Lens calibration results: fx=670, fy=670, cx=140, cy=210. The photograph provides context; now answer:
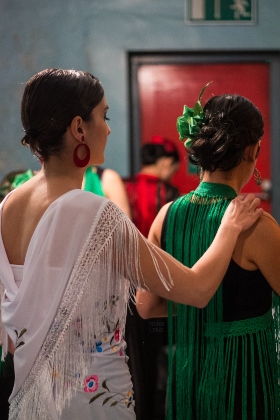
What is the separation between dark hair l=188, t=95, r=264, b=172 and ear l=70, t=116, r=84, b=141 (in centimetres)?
45

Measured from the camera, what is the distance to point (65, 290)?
1470 mm

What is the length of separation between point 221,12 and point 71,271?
12.9 ft

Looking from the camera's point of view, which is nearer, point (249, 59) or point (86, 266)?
point (86, 266)

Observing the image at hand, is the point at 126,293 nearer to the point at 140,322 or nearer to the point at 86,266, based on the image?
the point at 86,266

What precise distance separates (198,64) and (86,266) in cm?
393

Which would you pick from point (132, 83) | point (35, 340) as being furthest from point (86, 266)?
point (132, 83)

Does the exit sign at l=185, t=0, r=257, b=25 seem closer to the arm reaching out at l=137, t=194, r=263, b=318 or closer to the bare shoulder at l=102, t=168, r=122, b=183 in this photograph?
the bare shoulder at l=102, t=168, r=122, b=183

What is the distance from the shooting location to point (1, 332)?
5.85ft

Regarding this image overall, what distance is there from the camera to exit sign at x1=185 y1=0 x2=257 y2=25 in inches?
195

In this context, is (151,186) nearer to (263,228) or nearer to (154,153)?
(154,153)

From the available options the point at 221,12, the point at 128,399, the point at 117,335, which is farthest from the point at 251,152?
the point at 221,12

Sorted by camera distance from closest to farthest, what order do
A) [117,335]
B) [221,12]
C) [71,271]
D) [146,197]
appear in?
[71,271] → [117,335] → [146,197] → [221,12]

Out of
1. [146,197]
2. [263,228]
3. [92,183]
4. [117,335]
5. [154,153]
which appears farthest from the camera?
[154,153]

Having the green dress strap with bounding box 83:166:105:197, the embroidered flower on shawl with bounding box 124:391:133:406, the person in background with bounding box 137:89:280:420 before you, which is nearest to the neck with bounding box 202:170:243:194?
the person in background with bounding box 137:89:280:420
